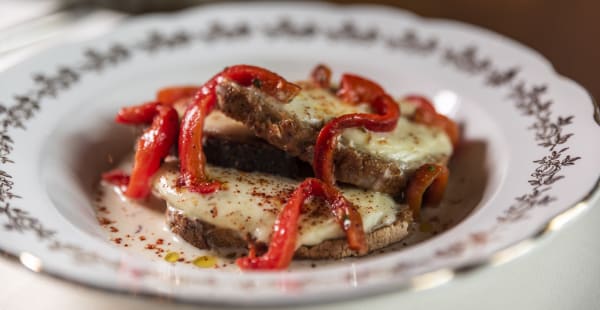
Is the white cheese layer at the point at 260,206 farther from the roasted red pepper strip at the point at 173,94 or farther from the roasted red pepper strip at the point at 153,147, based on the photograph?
the roasted red pepper strip at the point at 173,94

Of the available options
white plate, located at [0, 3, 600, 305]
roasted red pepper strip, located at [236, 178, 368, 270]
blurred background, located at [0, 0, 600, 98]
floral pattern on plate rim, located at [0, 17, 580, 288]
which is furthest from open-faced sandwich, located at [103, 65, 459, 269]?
blurred background, located at [0, 0, 600, 98]

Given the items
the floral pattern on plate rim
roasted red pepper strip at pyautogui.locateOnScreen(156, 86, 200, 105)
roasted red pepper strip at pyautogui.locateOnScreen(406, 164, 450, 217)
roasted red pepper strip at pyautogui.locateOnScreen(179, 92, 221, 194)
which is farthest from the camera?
roasted red pepper strip at pyautogui.locateOnScreen(156, 86, 200, 105)

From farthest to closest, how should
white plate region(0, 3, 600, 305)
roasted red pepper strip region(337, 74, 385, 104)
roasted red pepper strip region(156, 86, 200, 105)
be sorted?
roasted red pepper strip region(156, 86, 200, 105) < roasted red pepper strip region(337, 74, 385, 104) < white plate region(0, 3, 600, 305)

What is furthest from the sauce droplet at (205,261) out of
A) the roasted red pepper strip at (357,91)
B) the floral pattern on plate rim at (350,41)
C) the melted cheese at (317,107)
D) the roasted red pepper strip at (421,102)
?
the roasted red pepper strip at (421,102)

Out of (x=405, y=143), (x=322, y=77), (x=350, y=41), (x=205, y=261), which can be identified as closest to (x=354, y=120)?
(x=405, y=143)

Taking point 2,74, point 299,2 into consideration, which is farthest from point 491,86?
point 2,74

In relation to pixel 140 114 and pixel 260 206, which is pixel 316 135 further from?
pixel 140 114

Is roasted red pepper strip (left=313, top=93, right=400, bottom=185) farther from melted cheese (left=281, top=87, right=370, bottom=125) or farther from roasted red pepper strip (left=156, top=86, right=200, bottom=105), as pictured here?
roasted red pepper strip (left=156, top=86, right=200, bottom=105)

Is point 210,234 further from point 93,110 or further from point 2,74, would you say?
point 2,74
